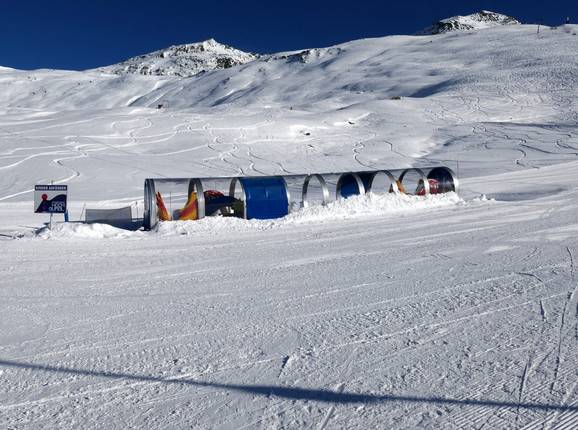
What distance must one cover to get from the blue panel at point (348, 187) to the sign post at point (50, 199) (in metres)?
8.02

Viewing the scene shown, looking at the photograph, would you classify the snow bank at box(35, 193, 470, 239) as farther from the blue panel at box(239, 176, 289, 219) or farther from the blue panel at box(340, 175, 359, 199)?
the blue panel at box(340, 175, 359, 199)

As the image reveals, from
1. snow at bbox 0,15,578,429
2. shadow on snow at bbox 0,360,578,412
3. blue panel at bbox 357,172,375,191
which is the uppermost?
blue panel at bbox 357,172,375,191

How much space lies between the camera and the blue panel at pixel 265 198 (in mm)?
→ 14773

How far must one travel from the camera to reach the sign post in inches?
517

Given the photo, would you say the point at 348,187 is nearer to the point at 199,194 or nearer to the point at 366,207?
the point at 366,207

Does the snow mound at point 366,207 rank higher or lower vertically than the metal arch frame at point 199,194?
lower

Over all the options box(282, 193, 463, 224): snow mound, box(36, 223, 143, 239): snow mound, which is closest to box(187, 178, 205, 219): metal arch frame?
box(36, 223, 143, 239): snow mound

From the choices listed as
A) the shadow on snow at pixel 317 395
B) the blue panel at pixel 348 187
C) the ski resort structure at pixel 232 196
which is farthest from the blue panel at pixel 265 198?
the shadow on snow at pixel 317 395

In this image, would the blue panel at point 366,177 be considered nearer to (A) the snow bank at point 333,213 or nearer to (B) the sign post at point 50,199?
(A) the snow bank at point 333,213

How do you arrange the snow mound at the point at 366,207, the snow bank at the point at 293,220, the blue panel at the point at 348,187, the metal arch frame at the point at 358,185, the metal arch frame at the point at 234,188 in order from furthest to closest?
the blue panel at the point at 348,187 < the metal arch frame at the point at 358,185 < the snow mound at the point at 366,207 < the metal arch frame at the point at 234,188 < the snow bank at the point at 293,220

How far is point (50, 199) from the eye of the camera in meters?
13.2

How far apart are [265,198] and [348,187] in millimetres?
3357

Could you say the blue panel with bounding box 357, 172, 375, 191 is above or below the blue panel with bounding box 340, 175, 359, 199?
above

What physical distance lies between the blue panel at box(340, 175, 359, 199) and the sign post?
8.02 m
